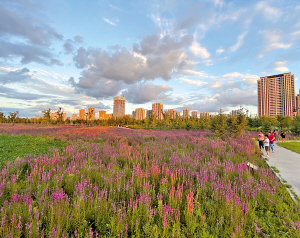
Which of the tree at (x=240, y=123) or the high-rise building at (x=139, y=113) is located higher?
the high-rise building at (x=139, y=113)

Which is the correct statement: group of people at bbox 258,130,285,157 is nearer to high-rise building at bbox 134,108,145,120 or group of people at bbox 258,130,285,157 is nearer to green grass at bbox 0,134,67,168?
green grass at bbox 0,134,67,168

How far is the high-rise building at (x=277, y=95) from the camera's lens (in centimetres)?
13712

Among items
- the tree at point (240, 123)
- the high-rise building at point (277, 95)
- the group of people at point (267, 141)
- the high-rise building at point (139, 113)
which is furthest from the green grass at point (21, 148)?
the high-rise building at point (277, 95)

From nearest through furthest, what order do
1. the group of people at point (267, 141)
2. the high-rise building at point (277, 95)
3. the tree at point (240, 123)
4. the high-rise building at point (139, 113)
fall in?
the group of people at point (267, 141)
the tree at point (240, 123)
the high-rise building at point (277, 95)
the high-rise building at point (139, 113)

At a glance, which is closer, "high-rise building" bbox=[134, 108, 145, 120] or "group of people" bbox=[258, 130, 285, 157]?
"group of people" bbox=[258, 130, 285, 157]

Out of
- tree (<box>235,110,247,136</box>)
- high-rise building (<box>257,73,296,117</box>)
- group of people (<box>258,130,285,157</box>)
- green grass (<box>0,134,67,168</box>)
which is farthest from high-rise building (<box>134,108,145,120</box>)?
green grass (<box>0,134,67,168</box>)

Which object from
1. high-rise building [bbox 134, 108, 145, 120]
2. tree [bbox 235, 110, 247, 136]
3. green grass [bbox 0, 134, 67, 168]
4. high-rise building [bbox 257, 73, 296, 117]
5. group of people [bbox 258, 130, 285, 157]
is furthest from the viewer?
high-rise building [bbox 134, 108, 145, 120]

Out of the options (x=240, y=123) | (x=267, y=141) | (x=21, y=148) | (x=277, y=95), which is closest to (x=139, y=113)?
(x=277, y=95)

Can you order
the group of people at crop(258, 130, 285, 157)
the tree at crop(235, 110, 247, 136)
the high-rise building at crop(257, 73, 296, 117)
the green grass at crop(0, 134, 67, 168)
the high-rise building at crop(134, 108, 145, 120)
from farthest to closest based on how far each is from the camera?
the high-rise building at crop(134, 108, 145, 120), the high-rise building at crop(257, 73, 296, 117), the tree at crop(235, 110, 247, 136), the group of people at crop(258, 130, 285, 157), the green grass at crop(0, 134, 67, 168)

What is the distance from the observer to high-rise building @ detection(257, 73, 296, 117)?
450 ft

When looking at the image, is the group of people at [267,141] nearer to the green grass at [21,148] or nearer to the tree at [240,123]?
the tree at [240,123]

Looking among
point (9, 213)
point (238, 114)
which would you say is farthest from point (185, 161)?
point (238, 114)

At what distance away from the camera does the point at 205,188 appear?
3939 millimetres

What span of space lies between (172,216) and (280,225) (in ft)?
7.57
